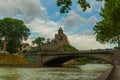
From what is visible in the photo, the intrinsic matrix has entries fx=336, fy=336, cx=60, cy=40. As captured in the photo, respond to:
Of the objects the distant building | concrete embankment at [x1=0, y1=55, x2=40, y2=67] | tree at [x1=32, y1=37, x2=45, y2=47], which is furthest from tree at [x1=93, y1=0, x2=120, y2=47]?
tree at [x1=32, y1=37, x2=45, y2=47]

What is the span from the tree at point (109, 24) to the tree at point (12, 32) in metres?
73.9

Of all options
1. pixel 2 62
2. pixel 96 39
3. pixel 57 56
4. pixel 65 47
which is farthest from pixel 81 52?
pixel 65 47

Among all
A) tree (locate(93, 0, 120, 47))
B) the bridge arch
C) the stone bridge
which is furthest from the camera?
the stone bridge

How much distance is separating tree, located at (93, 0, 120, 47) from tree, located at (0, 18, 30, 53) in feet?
242

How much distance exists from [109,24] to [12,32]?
92.2 metres

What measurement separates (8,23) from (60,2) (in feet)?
393

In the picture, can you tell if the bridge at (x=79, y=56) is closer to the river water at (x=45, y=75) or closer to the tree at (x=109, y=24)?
the river water at (x=45, y=75)

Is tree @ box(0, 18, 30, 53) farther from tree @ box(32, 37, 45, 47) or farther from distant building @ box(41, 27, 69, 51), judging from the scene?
tree @ box(32, 37, 45, 47)

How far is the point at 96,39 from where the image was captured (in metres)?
59.6

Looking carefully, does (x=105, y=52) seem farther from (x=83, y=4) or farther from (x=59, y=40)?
(x=59, y=40)

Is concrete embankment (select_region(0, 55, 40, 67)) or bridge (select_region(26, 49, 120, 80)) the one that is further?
concrete embankment (select_region(0, 55, 40, 67))

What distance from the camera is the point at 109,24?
138 ft

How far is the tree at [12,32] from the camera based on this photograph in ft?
421

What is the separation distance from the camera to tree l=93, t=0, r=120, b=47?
87.4 feet
